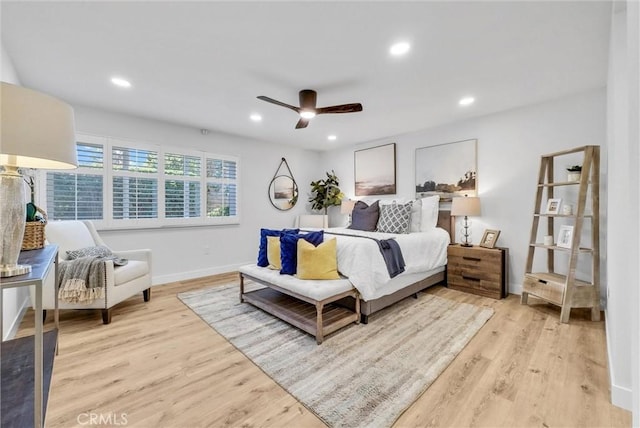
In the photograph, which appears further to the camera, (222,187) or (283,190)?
(283,190)

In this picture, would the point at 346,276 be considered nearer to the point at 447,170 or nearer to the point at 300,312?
the point at 300,312

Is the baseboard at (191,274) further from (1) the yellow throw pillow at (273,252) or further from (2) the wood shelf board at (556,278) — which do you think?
(2) the wood shelf board at (556,278)

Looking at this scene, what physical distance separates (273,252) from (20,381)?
207 centimetres

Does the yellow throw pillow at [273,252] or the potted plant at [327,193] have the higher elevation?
the potted plant at [327,193]

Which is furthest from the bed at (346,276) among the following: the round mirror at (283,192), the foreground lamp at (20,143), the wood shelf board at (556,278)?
the round mirror at (283,192)

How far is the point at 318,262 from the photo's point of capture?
2.61 meters

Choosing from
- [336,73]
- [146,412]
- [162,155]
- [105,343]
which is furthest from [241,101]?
[146,412]

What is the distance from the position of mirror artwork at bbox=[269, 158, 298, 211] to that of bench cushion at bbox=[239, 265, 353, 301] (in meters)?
2.67

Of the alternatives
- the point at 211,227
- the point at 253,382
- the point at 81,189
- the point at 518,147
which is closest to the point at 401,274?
the point at 253,382

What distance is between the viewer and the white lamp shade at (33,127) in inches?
37.6

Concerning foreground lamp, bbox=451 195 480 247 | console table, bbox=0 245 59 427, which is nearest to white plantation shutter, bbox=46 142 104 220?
console table, bbox=0 245 59 427

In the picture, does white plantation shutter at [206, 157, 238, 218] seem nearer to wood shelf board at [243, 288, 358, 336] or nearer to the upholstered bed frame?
wood shelf board at [243, 288, 358, 336]

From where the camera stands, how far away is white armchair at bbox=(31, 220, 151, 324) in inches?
101

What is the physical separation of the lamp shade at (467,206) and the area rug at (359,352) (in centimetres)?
119
